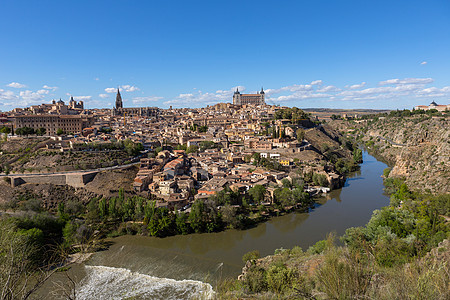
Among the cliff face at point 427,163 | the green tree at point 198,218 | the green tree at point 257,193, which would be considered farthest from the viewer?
the green tree at point 257,193

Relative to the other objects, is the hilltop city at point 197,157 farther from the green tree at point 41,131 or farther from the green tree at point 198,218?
the green tree at point 198,218

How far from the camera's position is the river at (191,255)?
1009 cm

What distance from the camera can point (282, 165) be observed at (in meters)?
26.8

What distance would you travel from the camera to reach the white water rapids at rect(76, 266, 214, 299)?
962 centimetres

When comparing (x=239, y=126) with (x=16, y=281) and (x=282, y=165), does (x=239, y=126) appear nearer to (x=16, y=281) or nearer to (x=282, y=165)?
(x=282, y=165)

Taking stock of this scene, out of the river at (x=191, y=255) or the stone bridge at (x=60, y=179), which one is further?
the stone bridge at (x=60, y=179)

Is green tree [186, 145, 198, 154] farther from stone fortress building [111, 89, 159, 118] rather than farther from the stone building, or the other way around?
stone fortress building [111, 89, 159, 118]

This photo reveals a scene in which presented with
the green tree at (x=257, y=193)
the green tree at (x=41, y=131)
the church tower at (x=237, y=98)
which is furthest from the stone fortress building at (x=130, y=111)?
the green tree at (x=257, y=193)

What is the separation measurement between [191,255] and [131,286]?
3.35m

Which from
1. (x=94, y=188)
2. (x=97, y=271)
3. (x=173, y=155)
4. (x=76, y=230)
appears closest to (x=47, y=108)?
(x=173, y=155)

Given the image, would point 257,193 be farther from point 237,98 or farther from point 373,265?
point 237,98

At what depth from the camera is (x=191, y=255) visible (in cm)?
1292

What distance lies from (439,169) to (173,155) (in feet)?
75.3

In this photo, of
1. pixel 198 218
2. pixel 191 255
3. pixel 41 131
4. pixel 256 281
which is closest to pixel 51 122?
pixel 41 131
